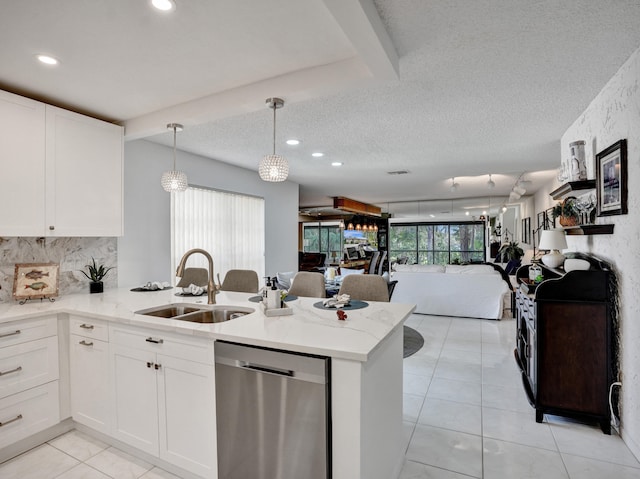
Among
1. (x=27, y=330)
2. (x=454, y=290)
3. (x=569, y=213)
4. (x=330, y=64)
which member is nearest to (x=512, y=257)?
(x=454, y=290)

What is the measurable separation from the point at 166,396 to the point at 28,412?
114cm

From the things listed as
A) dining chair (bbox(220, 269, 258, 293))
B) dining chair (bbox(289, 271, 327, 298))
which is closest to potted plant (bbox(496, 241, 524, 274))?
dining chair (bbox(289, 271, 327, 298))

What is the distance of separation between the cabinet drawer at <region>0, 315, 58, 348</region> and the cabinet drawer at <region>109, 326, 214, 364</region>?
Answer: 0.57 meters

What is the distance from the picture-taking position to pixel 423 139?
385 cm

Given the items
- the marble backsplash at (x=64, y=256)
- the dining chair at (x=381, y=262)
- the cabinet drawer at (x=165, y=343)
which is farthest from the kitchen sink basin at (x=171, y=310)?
the dining chair at (x=381, y=262)

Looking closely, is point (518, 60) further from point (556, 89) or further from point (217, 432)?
point (217, 432)

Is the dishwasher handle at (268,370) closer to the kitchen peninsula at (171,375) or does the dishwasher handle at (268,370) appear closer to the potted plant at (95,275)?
the kitchen peninsula at (171,375)

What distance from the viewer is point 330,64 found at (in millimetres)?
2160

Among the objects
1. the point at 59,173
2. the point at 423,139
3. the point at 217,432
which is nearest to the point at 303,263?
the point at 423,139

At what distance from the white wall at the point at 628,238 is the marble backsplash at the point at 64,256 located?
13.7 feet

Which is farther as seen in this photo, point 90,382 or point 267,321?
→ point 90,382

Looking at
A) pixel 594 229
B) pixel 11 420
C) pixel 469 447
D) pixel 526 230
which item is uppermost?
pixel 526 230

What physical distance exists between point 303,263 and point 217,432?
949cm

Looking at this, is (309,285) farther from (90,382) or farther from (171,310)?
(90,382)
